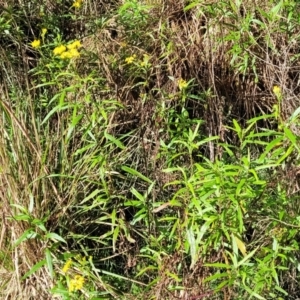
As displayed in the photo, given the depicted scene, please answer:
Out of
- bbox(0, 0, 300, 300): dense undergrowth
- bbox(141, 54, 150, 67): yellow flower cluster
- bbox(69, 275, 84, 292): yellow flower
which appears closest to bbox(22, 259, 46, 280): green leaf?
bbox(0, 0, 300, 300): dense undergrowth

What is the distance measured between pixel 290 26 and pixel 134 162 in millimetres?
914

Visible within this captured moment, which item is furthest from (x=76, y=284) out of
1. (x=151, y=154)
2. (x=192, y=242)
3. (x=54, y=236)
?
(x=151, y=154)

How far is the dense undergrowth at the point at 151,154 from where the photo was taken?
1700mm

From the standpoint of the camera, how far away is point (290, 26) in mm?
2242

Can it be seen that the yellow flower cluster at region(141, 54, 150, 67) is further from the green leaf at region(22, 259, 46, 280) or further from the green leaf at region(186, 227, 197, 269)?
the green leaf at region(22, 259, 46, 280)

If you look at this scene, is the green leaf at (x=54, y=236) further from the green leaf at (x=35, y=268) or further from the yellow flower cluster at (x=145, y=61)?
the yellow flower cluster at (x=145, y=61)

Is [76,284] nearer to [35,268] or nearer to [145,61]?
[35,268]

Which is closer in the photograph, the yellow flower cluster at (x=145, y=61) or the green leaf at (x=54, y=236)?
the green leaf at (x=54, y=236)

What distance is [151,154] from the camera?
2.04 meters

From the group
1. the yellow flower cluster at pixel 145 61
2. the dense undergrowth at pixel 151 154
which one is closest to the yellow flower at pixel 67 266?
the dense undergrowth at pixel 151 154

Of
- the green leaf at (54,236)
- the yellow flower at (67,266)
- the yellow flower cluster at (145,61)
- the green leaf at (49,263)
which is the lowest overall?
the yellow flower at (67,266)

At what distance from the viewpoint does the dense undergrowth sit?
66.9 inches

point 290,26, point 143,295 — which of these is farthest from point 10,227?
point 290,26

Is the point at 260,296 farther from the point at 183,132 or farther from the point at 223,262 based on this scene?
the point at 183,132
